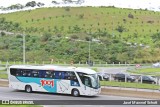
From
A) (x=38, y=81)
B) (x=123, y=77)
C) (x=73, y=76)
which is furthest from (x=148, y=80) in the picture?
(x=38, y=81)

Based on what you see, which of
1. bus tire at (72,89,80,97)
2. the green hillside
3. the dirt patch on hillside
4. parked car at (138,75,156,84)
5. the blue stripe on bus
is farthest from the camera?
Result: the green hillside

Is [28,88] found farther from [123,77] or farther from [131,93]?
[123,77]

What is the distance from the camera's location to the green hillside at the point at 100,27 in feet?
296

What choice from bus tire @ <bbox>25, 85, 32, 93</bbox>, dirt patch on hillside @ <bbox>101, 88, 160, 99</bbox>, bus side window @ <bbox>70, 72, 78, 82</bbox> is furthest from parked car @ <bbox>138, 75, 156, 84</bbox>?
bus tire @ <bbox>25, 85, 32, 93</bbox>

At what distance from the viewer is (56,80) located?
34281 millimetres

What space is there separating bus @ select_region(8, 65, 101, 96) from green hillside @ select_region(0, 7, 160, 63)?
162 feet

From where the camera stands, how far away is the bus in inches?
1300

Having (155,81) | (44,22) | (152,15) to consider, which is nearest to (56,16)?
(44,22)

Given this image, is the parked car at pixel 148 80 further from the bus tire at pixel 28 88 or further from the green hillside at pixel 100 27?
the green hillside at pixel 100 27

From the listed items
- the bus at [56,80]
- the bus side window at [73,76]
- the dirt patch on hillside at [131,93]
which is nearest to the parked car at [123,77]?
the dirt patch on hillside at [131,93]

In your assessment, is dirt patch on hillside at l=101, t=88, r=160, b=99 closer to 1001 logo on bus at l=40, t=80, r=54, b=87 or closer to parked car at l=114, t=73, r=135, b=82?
1001 logo on bus at l=40, t=80, r=54, b=87

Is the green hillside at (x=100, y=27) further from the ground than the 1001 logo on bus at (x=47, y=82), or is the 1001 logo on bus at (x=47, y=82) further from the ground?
the green hillside at (x=100, y=27)

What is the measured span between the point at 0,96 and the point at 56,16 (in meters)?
104

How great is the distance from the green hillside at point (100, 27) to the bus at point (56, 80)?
1943 inches
